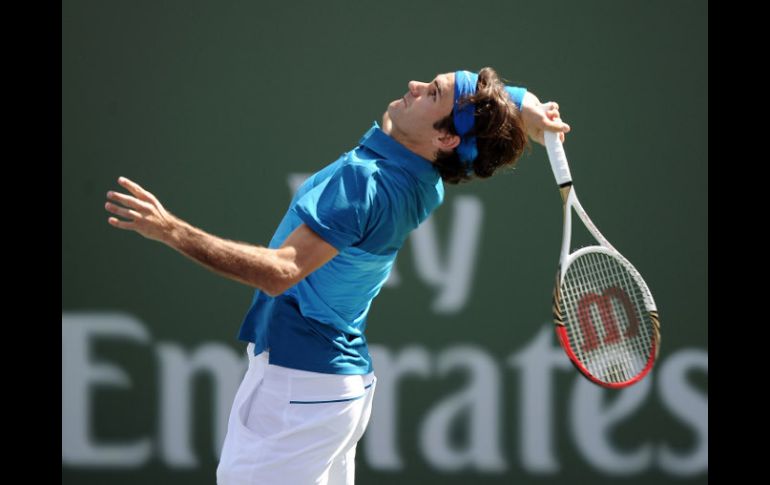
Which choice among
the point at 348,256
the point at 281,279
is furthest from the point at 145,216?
the point at 348,256

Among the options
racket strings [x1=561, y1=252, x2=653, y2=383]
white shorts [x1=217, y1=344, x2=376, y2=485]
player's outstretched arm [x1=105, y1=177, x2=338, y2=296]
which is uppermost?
player's outstretched arm [x1=105, y1=177, x2=338, y2=296]

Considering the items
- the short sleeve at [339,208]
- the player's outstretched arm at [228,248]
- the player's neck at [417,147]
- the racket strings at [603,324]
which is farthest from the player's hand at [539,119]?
the player's outstretched arm at [228,248]

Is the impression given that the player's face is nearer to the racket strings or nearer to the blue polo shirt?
the blue polo shirt

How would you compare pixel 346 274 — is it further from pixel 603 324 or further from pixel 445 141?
pixel 603 324

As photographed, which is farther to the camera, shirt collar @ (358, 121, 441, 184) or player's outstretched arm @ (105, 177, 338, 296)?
shirt collar @ (358, 121, 441, 184)

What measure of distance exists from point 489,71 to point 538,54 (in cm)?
135

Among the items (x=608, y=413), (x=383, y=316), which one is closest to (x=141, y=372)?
(x=383, y=316)

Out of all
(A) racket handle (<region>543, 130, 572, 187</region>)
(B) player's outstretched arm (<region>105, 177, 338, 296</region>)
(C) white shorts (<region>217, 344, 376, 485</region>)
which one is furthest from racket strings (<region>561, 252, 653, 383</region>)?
(B) player's outstretched arm (<region>105, 177, 338, 296</region>)

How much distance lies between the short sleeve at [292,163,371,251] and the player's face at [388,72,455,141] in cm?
26

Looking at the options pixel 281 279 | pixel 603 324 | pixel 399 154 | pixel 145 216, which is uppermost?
pixel 399 154

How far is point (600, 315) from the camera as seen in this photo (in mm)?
3027

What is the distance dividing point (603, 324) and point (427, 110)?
0.73 m

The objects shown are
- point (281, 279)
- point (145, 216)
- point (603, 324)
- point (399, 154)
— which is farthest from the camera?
point (603, 324)

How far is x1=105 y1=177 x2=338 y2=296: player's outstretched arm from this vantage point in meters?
2.35
